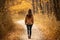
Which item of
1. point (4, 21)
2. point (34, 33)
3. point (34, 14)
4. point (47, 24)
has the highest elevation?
point (34, 14)

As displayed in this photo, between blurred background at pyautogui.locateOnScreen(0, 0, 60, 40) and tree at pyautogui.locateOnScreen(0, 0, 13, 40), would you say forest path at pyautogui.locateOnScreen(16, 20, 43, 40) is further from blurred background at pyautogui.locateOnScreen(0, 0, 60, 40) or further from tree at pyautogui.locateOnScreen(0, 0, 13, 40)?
tree at pyautogui.locateOnScreen(0, 0, 13, 40)

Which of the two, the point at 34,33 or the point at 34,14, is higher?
the point at 34,14

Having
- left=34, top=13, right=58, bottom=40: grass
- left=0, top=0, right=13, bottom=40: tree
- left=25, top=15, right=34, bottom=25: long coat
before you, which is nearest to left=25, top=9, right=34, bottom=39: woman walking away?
left=25, top=15, right=34, bottom=25: long coat

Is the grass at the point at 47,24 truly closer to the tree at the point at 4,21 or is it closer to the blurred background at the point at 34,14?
the blurred background at the point at 34,14

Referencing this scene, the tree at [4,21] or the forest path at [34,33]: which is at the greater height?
the tree at [4,21]

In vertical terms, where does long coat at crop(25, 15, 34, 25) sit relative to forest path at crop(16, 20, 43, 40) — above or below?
above

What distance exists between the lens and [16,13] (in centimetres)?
651

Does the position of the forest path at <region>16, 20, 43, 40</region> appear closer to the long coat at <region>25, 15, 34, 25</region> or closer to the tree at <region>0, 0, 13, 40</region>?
the long coat at <region>25, 15, 34, 25</region>

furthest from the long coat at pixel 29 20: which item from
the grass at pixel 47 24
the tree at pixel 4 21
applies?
the tree at pixel 4 21

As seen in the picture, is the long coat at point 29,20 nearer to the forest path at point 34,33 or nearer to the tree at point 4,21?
the forest path at point 34,33

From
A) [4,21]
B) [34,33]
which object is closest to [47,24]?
[34,33]

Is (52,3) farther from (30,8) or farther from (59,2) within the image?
(30,8)

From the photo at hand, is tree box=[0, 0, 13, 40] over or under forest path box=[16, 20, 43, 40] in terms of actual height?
over

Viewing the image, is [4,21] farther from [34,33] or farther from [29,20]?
[34,33]
